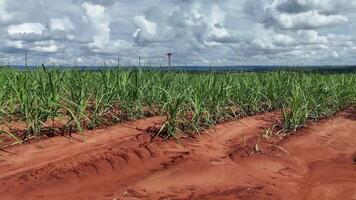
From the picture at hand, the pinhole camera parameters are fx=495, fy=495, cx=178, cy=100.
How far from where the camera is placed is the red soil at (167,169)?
4.66 metres

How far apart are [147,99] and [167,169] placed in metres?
2.43

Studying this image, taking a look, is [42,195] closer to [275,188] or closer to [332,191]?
[275,188]

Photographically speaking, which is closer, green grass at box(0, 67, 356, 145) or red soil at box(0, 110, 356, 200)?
red soil at box(0, 110, 356, 200)

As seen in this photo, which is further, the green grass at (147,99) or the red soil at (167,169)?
the green grass at (147,99)

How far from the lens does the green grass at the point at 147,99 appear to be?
600 centimetres

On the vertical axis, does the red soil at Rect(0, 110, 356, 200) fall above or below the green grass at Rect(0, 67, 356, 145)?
below

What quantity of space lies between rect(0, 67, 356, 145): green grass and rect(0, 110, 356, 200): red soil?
0.31 m

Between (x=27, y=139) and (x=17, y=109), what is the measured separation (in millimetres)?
1130

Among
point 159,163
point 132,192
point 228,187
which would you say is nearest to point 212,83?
point 159,163

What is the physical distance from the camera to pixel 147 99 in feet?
25.0

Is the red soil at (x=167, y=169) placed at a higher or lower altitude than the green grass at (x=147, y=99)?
lower

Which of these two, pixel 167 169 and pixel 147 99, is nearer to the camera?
pixel 167 169

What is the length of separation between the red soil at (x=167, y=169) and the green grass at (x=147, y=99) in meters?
0.31

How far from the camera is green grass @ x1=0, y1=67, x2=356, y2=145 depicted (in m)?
6.00
